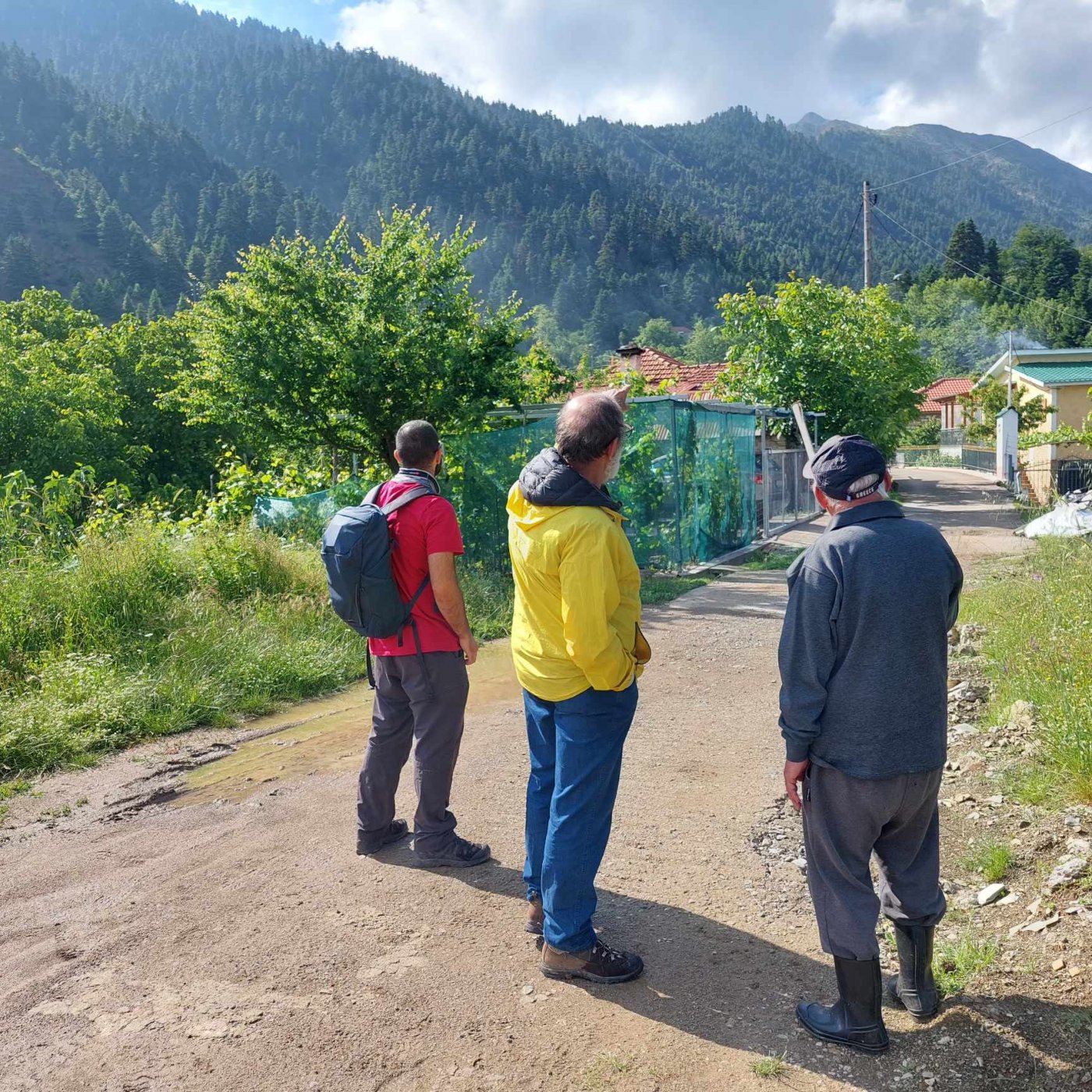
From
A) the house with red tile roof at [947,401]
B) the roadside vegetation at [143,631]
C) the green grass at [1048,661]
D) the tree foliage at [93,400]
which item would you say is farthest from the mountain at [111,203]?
the green grass at [1048,661]

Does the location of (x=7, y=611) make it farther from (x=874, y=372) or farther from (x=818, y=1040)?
(x=874, y=372)

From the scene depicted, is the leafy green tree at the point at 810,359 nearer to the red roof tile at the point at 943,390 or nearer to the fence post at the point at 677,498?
the fence post at the point at 677,498

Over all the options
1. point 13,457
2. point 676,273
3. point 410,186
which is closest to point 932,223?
point 676,273

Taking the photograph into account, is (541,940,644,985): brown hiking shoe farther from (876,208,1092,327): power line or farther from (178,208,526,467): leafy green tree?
(876,208,1092,327): power line

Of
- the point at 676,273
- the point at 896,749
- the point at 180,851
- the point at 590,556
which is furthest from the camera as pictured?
the point at 676,273

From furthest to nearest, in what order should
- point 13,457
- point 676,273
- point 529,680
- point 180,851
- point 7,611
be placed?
point 676,273
point 13,457
point 7,611
point 180,851
point 529,680

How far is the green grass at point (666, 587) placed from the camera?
11203 millimetres

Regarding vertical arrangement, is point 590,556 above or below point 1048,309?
below

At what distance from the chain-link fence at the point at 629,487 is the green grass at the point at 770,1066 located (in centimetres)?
911

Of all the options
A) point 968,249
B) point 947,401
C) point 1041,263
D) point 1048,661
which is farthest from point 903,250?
point 1048,661

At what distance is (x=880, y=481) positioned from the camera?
288cm

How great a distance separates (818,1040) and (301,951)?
1.84 metres

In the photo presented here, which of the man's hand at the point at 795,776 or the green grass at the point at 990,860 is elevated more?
the man's hand at the point at 795,776

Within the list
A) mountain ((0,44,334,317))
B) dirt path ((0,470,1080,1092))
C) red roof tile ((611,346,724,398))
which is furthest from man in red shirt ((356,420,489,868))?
mountain ((0,44,334,317))
